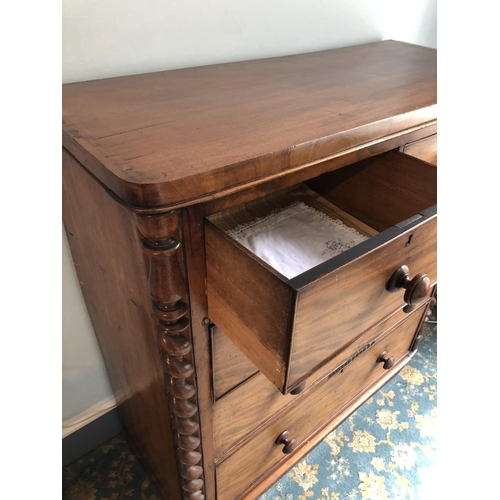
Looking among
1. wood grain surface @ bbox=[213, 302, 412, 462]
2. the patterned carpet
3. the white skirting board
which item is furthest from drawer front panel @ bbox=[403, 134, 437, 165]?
the white skirting board

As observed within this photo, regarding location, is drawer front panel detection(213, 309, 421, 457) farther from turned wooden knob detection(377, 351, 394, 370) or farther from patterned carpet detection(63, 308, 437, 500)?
patterned carpet detection(63, 308, 437, 500)

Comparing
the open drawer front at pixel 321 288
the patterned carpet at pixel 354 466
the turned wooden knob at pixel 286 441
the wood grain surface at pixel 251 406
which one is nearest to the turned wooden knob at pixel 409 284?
the open drawer front at pixel 321 288

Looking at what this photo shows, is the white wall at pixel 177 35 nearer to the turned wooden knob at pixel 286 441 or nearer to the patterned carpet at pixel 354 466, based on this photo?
the patterned carpet at pixel 354 466

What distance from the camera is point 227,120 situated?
1.64ft

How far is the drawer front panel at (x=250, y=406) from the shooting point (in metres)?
0.66

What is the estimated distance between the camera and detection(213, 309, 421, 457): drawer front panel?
2.16ft

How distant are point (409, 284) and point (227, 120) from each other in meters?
0.30

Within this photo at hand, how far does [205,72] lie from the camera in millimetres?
689

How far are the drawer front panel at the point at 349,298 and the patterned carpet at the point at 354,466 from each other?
26.0 inches

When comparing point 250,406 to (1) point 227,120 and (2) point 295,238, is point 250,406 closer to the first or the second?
(2) point 295,238

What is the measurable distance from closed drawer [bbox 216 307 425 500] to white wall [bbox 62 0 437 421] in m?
0.40

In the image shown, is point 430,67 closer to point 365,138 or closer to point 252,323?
point 365,138

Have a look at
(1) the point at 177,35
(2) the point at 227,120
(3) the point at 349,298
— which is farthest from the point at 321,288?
(1) the point at 177,35
